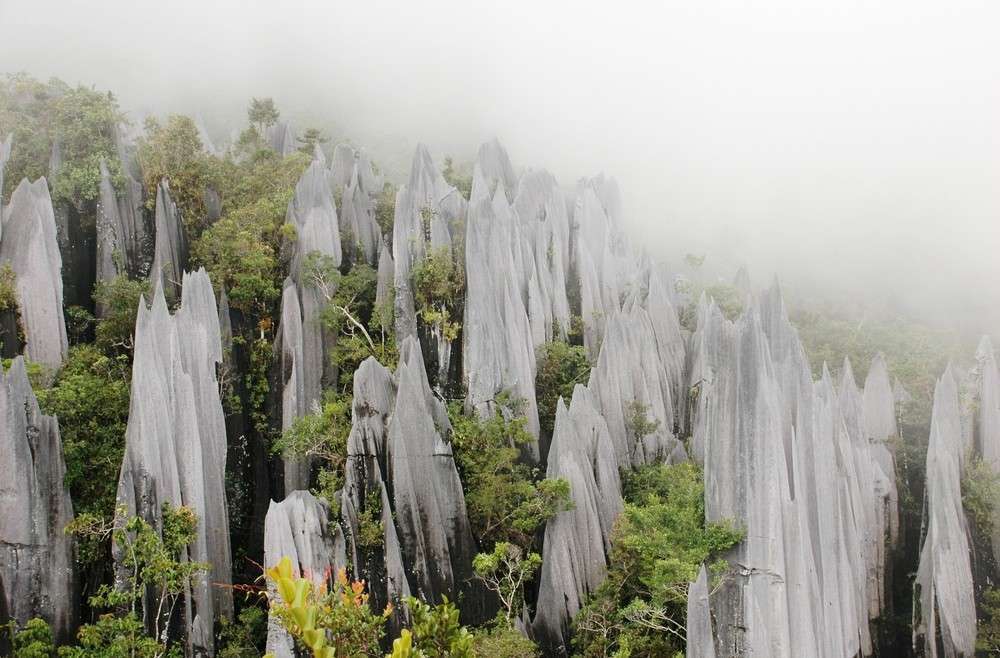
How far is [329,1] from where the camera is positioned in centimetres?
5991

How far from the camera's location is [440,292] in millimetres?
24297

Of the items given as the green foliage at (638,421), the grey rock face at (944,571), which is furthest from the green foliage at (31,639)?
the grey rock face at (944,571)

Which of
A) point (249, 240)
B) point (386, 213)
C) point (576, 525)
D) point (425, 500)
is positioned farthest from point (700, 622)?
point (386, 213)

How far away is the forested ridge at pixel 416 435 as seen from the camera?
1655 centimetres

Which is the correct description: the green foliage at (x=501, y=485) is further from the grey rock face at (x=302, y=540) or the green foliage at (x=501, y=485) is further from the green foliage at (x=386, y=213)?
the green foliage at (x=386, y=213)

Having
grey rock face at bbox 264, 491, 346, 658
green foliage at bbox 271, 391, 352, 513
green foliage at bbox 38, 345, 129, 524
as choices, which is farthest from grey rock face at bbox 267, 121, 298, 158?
grey rock face at bbox 264, 491, 346, 658

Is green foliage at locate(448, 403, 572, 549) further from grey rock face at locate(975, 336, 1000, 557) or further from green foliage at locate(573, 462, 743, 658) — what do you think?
grey rock face at locate(975, 336, 1000, 557)

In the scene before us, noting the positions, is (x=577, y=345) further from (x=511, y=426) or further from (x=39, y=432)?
(x=39, y=432)

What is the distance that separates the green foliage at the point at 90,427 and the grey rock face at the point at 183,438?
5.91 feet

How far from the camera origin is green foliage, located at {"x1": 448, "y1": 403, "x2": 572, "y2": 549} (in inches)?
772

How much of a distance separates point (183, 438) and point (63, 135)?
12.0 meters

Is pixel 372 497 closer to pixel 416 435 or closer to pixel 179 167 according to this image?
pixel 416 435

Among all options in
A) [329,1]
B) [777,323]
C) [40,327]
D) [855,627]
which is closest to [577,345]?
[777,323]

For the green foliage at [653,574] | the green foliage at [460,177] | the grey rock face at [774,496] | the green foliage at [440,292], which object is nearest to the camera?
the grey rock face at [774,496]
